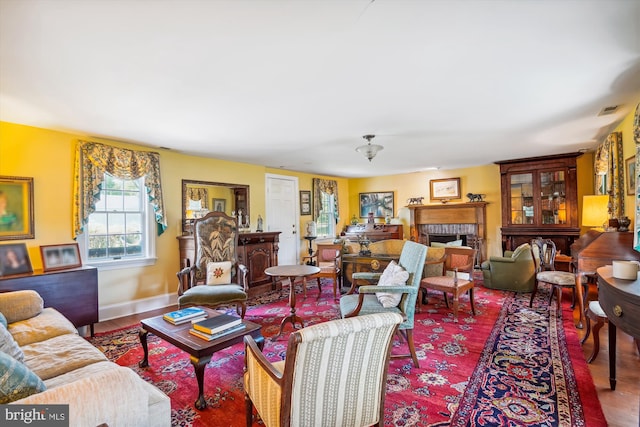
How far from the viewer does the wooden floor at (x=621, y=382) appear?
183 centimetres

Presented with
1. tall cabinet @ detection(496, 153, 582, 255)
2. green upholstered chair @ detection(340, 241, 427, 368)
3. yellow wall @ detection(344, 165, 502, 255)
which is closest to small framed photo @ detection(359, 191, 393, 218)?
yellow wall @ detection(344, 165, 502, 255)

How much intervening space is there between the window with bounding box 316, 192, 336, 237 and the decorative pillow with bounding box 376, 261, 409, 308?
15.7 ft

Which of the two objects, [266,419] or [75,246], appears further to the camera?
[75,246]

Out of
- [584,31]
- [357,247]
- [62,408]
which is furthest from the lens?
[357,247]

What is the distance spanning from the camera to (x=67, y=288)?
10.3 feet

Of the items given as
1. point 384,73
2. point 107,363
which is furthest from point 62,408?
point 384,73

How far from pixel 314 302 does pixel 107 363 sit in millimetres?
2814

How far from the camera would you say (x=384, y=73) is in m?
2.23

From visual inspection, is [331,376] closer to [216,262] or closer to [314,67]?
[314,67]

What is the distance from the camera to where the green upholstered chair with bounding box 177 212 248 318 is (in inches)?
142

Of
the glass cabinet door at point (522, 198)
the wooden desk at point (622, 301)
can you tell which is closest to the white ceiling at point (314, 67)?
the wooden desk at point (622, 301)

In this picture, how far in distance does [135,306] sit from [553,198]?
7.09 metres

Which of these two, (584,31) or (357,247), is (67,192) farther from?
(584,31)

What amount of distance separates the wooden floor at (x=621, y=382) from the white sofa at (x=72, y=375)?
98.5 inches
